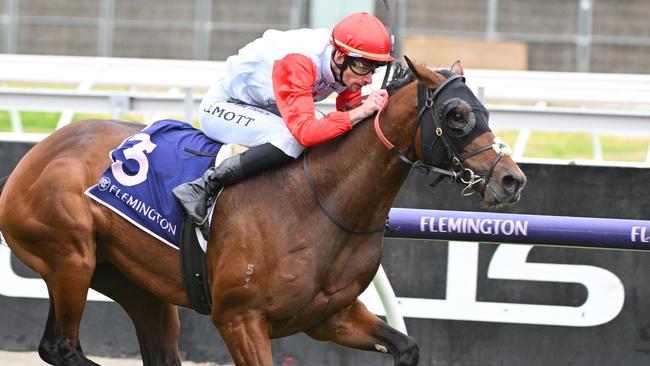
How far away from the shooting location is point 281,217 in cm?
467

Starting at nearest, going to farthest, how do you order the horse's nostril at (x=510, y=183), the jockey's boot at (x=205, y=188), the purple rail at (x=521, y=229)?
the horse's nostril at (x=510, y=183) → the jockey's boot at (x=205, y=188) → the purple rail at (x=521, y=229)

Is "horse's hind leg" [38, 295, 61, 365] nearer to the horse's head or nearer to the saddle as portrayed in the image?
the saddle

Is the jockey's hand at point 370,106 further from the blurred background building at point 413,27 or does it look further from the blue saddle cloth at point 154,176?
the blurred background building at point 413,27

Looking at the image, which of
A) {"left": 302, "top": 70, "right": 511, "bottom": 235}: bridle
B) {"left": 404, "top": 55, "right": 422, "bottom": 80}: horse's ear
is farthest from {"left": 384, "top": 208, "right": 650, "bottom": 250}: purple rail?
{"left": 404, "top": 55, "right": 422, "bottom": 80}: horse's ear

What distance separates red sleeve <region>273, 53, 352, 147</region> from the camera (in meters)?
4.57

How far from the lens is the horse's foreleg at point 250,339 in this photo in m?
4.59

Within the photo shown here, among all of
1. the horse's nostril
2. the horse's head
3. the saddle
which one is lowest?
the saddle

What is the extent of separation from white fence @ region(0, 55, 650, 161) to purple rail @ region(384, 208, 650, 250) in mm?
1142

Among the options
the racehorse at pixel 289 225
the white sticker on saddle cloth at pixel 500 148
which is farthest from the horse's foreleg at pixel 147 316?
the white sticker on saddle cloth at pixel 500 148

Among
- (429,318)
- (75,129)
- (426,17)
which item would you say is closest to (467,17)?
(426,17)

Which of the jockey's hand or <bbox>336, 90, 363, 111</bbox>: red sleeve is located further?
<bbox>336, 90, 363, 111</bbox>: red sleeve

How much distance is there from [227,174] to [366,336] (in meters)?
0.92

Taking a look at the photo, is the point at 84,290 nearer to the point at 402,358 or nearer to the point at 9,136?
the point at 402,358

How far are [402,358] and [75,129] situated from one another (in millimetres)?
1881
